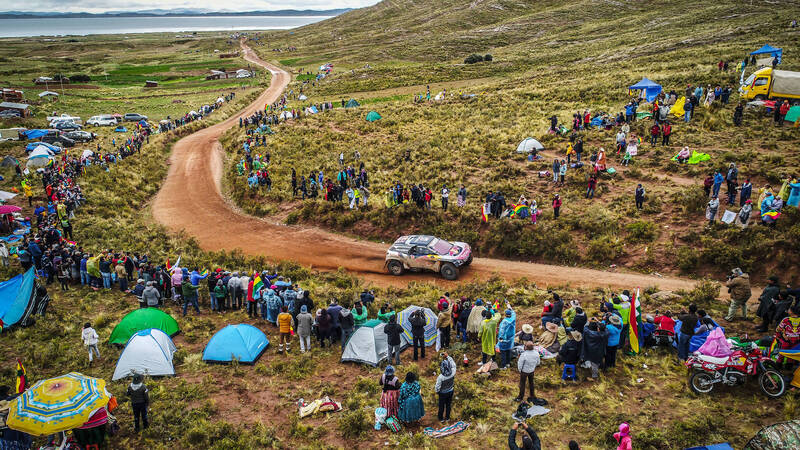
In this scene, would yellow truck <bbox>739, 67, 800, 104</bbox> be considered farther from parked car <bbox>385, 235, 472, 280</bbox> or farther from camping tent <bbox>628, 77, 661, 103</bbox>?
parked car <bbox>385, 235, 472, 280</bbox>

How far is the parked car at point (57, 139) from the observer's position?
158 ft

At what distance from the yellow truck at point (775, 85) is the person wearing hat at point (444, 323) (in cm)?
3103

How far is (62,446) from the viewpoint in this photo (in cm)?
1080

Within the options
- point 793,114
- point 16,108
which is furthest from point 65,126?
point 793,114

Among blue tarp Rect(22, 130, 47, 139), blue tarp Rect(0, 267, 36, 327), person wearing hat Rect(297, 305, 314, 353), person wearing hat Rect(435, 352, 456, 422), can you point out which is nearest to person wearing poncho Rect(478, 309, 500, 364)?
person wearing hat Rect(435, 352, 456, 422)

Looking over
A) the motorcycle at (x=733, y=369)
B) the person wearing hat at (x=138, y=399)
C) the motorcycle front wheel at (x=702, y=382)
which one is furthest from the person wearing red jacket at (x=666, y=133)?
the person wearing hat at (x=138, y=399)

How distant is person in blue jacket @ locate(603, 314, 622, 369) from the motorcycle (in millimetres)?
1819

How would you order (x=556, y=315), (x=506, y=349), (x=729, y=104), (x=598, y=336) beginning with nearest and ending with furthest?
(x=598, y=336) → (x=506, y=349) → (x=556, y=315) → (x=729, y=104)

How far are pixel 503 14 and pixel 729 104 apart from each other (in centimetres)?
10747

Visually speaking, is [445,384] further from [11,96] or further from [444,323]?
[11,96]

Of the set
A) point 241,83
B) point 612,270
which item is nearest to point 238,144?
point 612,270

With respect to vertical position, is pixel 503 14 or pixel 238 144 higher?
pixel 503 14

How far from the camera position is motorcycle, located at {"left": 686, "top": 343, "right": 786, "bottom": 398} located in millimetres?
11445

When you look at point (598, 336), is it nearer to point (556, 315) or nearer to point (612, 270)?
point (556, 315)
